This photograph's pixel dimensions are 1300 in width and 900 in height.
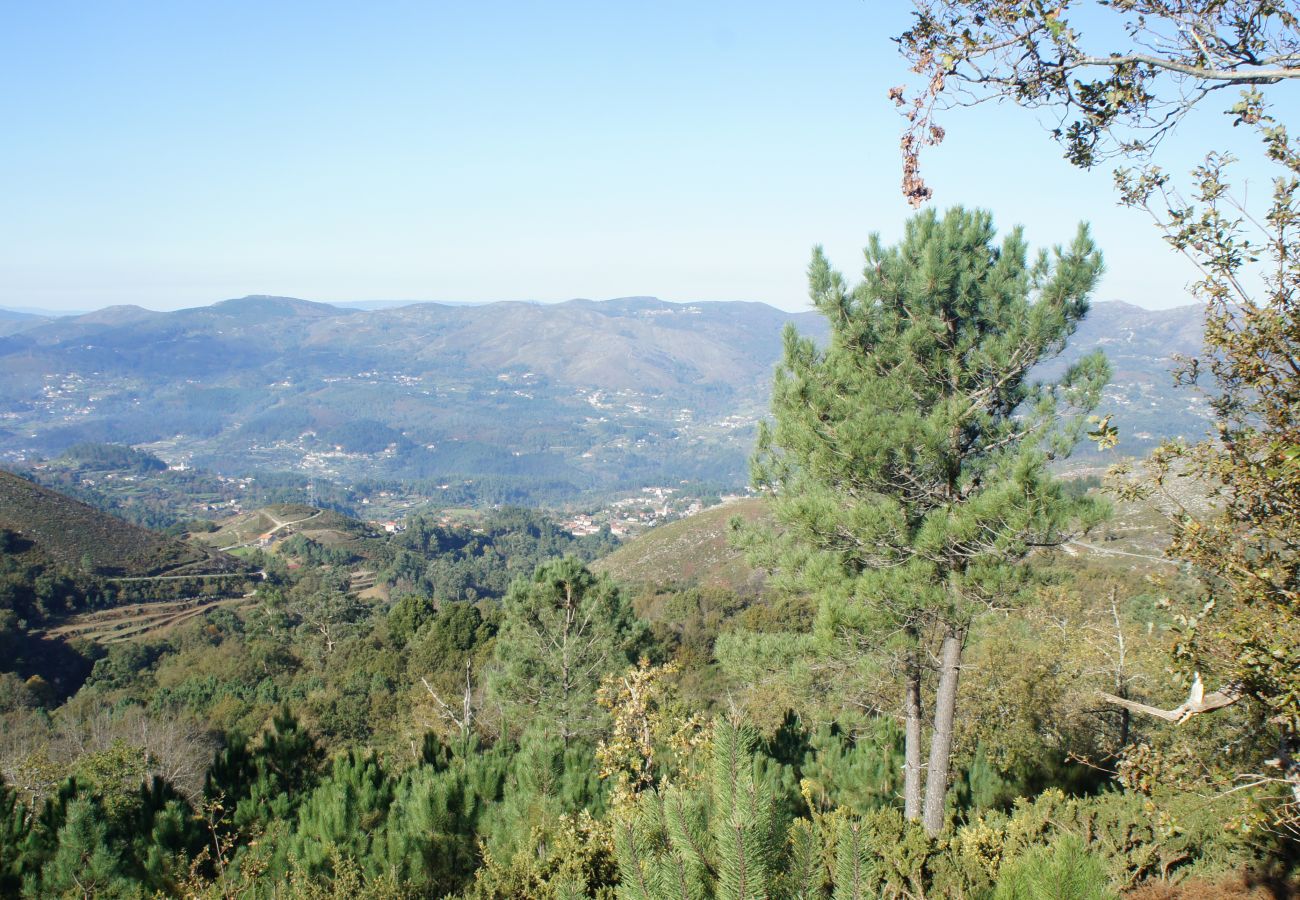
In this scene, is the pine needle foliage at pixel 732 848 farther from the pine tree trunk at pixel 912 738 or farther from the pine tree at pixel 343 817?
the pine tree trunk at pixel 912 738

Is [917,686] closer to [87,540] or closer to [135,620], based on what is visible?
[135,620]

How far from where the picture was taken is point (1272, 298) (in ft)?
10.6

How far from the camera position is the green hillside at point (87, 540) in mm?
58062

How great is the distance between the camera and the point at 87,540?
205ft

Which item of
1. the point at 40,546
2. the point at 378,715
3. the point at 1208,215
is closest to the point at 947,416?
the point at 1208,215

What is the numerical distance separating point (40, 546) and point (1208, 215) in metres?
71.0

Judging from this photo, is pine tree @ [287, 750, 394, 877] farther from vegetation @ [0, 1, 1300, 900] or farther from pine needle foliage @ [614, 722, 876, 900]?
pine needle foliage @ [614, 722, 876, 900]

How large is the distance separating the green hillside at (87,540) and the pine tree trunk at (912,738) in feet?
210

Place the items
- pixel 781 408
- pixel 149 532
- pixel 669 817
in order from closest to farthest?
pixel 669 817, pixel 781 408, pixel 149 532

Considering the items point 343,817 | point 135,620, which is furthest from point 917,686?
point 135,620

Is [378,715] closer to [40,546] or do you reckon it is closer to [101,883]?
[101,883]

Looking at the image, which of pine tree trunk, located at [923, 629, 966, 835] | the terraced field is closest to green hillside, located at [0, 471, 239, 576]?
the terraced field

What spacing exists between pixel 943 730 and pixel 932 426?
262 cm

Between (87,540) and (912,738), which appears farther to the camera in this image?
(87,540)
